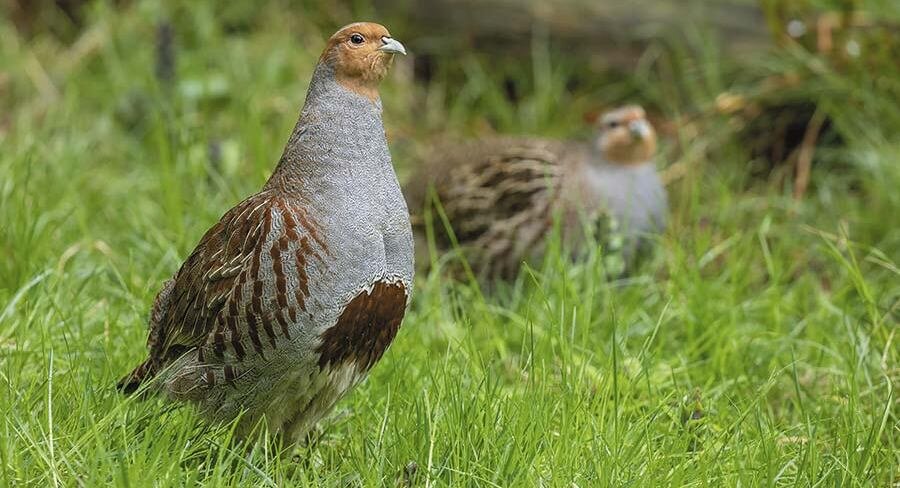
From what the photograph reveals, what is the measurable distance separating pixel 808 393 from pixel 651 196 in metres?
1.62

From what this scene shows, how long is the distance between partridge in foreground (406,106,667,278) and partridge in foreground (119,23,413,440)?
1.92 m

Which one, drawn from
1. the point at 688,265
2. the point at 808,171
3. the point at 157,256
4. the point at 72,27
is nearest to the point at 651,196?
the point at 688,265

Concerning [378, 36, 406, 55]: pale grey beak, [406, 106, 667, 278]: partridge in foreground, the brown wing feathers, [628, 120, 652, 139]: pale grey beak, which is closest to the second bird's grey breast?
[406, 106, 667, 278]: partridge in foreground

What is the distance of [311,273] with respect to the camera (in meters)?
2.90

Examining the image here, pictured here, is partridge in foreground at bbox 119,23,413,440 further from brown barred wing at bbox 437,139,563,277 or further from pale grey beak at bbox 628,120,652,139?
pale grey beak at bbox 628,120,652,139

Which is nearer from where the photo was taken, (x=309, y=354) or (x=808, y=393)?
(x=309, y=354)

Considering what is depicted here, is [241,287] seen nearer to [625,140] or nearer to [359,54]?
[359,54]

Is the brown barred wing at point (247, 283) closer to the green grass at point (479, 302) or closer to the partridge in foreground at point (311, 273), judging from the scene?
the partridge in foreground at point (311, 273)

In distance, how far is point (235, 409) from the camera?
122 inches

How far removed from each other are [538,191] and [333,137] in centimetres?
220

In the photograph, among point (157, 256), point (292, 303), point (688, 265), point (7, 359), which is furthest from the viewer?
point (688, 265)

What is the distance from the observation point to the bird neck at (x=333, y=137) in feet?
9.81

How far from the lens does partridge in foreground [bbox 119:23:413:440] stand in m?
2.91

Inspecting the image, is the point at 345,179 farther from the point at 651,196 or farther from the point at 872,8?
the point at 872,8
